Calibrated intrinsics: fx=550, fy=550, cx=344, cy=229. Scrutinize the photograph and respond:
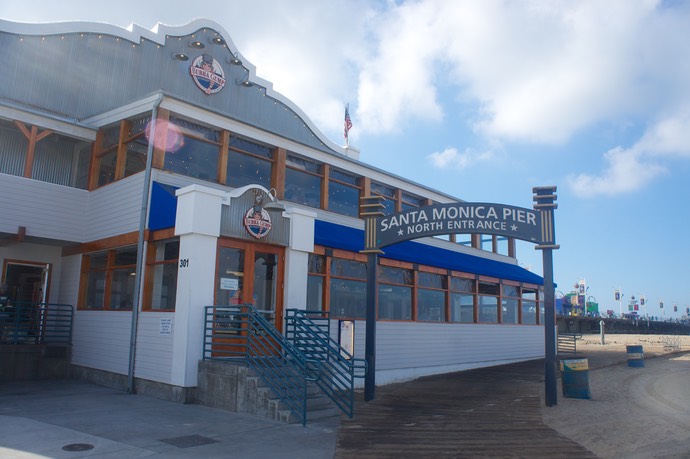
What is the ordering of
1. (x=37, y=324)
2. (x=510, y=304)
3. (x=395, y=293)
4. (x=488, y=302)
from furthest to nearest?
1. (x=510, y=304)
2. (x=488, y=302)
3. (x=395, y=293)
4. (x=37, y=324)

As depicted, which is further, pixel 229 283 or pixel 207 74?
pixel 207 74

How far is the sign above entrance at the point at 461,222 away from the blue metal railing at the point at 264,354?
3.25 meters

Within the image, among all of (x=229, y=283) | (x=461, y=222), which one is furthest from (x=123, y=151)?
(x=461, y=222)

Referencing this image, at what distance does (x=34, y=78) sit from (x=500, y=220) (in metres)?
12.8

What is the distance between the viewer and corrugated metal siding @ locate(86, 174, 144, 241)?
12391 millimetres

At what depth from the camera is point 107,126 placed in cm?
1424

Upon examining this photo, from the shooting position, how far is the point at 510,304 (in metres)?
21.0

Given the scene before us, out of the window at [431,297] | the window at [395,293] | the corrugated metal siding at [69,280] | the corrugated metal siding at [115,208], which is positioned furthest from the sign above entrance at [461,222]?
the corrugated metal siding at [69,280]

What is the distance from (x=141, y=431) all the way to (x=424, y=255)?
35.0 feet

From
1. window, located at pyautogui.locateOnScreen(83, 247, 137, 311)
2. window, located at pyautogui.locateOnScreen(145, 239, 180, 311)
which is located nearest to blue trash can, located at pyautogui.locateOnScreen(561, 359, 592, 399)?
window, located at pyautogui.locateOnScreen(145, 239, 180, 311)

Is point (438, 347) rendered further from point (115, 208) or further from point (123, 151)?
point (123, 151)

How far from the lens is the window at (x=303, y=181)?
15508mm

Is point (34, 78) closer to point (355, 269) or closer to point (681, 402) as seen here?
point (355, 269)

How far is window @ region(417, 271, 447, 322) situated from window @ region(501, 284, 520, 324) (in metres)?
3.96
